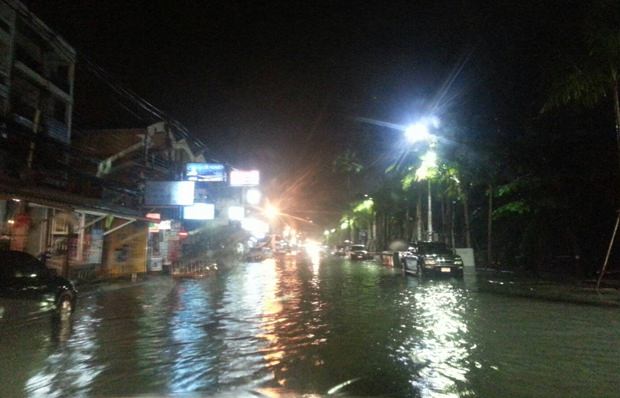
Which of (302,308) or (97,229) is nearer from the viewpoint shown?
(302,308)

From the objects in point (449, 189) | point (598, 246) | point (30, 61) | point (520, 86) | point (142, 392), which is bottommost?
point (142, 392)

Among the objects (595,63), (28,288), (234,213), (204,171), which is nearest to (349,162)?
(204,171)

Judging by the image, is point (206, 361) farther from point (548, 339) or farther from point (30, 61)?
point (30, 61)

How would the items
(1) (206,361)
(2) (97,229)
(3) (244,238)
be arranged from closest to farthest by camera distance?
(1) (206,361) < (2) (97,229) < (3) (244,238)

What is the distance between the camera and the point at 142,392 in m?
6.37

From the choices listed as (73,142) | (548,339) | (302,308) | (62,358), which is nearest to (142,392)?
(62,358)

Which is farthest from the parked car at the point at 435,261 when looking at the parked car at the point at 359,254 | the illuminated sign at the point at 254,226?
the illuminated sign at the point at 254,226

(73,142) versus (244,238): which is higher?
(73,142)

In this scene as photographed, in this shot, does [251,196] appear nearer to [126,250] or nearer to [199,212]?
[199,212]

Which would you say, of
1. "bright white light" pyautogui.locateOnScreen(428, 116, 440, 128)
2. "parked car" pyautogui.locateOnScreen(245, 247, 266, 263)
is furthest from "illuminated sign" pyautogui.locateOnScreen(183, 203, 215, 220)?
"bright white light" pyautogui.locateOnScreen(428, 116, 440, 128)

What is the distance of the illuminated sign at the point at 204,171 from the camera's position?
39.4 metres

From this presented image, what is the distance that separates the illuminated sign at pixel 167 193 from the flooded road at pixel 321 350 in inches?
552

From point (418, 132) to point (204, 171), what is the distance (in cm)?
1911

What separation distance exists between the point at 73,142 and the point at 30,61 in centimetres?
683
